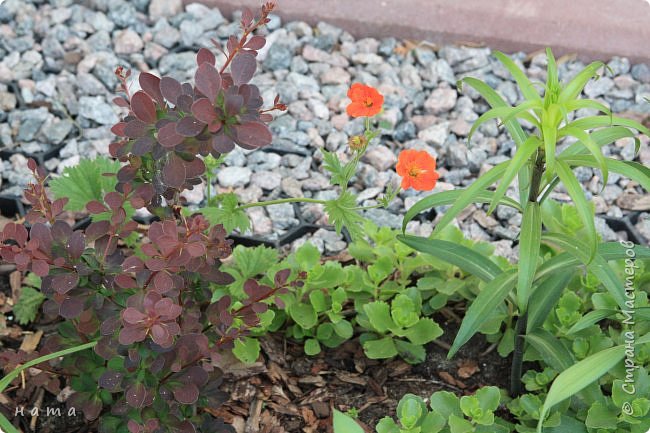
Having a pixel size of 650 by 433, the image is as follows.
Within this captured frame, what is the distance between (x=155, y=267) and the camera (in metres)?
1.55

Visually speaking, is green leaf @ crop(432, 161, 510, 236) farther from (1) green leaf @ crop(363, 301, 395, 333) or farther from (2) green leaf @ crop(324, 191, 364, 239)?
(1) green leaf @ crop(363, 301, 395, 333)

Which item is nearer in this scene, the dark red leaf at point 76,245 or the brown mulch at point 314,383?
the dark red leaf at point 76,245

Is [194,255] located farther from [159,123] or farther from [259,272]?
[259,272]

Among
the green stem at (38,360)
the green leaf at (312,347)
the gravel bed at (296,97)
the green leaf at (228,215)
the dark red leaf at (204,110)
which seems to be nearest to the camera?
the dark red leaf at (204,110)

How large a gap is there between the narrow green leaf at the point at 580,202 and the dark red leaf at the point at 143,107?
32.1 inches

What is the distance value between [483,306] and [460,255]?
0.66ft

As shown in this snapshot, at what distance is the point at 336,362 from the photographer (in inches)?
88.0

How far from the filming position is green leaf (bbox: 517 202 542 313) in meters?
1.64

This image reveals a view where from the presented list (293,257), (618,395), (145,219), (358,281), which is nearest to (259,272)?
(293,257)

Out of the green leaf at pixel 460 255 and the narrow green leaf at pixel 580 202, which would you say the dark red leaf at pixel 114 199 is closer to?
the green leaf at pixel 460 255

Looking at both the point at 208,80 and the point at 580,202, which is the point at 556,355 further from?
the point at 208,80

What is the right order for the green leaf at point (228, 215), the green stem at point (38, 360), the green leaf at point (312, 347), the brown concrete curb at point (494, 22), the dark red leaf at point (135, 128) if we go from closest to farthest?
the dark red leaf at point (135, 128)
the green stem at point (38, 360)
the green leaf at point (228, 215)
the green leaf at point (312, 347)
the brown concrete curb at point (494, 22)

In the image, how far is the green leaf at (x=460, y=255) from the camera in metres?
1.92

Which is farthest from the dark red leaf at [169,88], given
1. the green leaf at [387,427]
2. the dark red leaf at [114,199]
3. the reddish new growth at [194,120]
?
the green leaf at [387,427]
